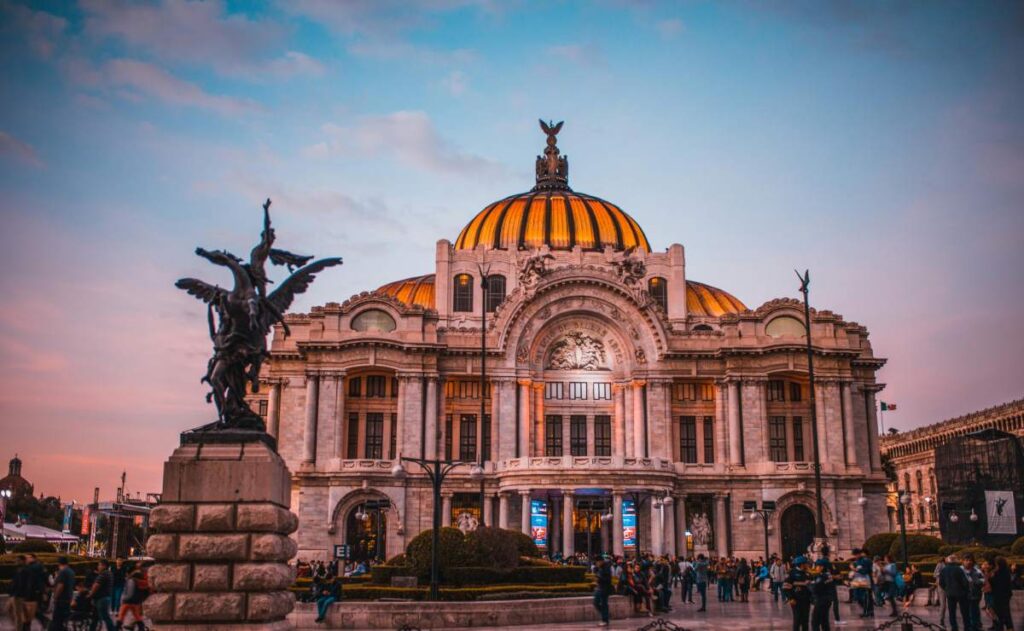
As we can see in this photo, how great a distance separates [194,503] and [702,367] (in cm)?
5256

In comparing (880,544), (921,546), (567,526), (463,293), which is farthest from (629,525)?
(463,293)

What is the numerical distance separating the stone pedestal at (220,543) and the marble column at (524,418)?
47.2m

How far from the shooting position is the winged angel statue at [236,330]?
17438 millimetres

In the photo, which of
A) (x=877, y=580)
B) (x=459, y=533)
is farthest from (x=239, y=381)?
(x=877, y=580)

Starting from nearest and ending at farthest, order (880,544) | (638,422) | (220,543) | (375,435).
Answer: (220,543) → (880,544) → (638,422) → (375,435)

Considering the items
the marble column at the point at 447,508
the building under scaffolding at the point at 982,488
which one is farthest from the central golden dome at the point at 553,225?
the building under scaffolding at the point at 982,488

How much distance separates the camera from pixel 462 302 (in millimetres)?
72750

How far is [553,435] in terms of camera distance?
220 feet

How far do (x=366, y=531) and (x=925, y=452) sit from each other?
63227mm

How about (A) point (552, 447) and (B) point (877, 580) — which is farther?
(A) point (552, 447)

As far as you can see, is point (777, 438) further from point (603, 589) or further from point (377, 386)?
point (603, 589)

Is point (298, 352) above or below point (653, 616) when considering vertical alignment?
above

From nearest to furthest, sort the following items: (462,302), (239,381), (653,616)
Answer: (239,381) → (653,616) → (462,302)

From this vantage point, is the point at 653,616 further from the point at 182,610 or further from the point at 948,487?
the point at 948,487
